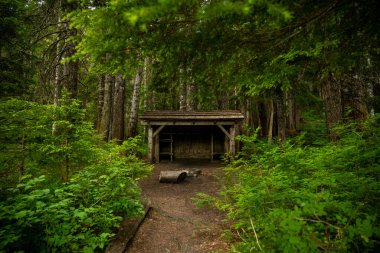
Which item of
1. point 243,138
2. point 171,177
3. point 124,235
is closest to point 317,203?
point 243,138

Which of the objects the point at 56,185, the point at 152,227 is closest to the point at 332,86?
the point at 152,227

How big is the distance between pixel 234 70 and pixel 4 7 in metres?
13.1

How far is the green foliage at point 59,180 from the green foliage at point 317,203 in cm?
235

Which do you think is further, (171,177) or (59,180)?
(171,177)

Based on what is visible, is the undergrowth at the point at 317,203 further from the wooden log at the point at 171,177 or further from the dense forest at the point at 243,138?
the wooden log at the point at 171,177

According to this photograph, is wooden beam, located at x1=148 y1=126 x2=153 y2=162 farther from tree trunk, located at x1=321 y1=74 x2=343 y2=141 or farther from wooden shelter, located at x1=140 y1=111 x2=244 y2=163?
tree trunk, located at x1=321 y1=74 x2=343 y2=141

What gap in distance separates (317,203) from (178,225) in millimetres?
4118

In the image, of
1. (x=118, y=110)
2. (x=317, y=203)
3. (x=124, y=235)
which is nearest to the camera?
(x=317, y=203)

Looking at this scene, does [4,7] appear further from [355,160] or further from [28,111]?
[355,160]

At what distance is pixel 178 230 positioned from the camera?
19.1 feet

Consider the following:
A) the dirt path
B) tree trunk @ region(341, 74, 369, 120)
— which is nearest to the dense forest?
the dirt path

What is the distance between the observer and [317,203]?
275cm

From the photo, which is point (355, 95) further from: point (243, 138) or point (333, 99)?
point (243, 138)

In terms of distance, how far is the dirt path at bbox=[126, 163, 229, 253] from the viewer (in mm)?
4990
